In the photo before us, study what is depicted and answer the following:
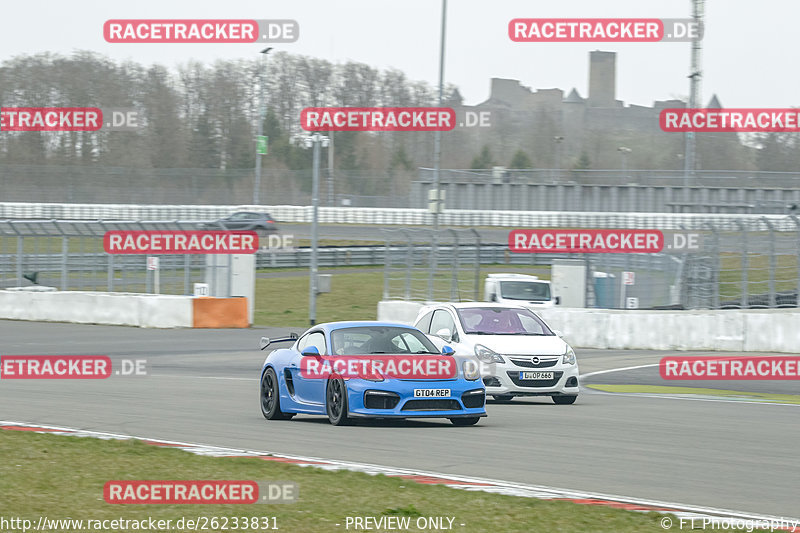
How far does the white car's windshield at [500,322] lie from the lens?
15.7 m

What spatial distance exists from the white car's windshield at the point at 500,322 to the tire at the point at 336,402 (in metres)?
3.79

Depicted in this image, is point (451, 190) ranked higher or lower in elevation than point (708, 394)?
higher

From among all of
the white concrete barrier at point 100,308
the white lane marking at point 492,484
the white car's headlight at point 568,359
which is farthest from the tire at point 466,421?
the white concrete barrier at point 100,308

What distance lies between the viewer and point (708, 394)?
17062 millimetres

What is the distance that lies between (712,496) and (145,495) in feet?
12.1

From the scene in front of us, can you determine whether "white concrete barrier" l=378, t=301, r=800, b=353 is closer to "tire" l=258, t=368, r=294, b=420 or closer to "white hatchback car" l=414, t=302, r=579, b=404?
"white hatchback car" l=414, t=302, r=579, b=404

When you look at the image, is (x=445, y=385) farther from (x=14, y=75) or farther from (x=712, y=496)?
(x=14, y=75)

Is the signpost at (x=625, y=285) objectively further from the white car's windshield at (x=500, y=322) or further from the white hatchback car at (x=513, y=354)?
the white hatchback car at (x=513, y=354)

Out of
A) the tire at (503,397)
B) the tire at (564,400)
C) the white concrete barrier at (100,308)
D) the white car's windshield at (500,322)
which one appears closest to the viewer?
the tire at (503,397)

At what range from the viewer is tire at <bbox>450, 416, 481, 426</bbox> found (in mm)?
12188

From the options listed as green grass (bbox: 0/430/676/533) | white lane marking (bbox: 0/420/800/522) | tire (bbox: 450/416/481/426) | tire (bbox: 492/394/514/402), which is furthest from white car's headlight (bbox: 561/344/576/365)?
green grass (bbox: 0/430/676/533)

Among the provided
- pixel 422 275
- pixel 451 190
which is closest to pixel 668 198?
pixel 451 190

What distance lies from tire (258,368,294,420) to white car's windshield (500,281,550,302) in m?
17.1

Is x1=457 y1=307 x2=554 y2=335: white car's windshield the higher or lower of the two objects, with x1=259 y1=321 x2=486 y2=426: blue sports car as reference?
higher
